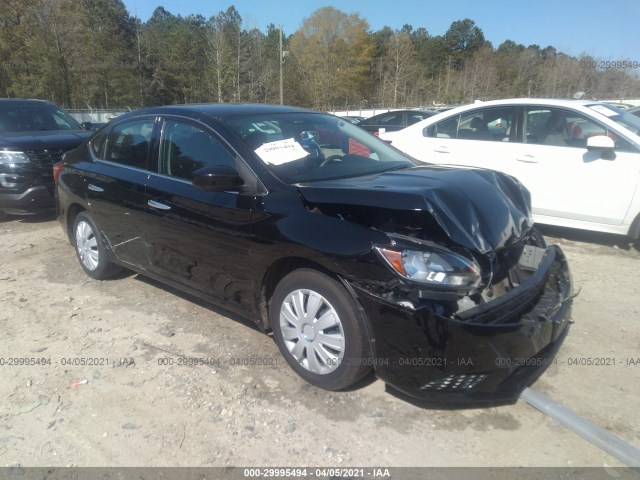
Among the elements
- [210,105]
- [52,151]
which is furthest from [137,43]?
[210,105]

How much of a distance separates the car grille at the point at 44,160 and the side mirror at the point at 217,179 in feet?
16.1

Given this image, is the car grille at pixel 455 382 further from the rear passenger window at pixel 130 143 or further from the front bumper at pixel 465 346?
the rear passenger window at pixel 130 143

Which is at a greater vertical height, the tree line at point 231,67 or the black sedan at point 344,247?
the tree line at point 231,67

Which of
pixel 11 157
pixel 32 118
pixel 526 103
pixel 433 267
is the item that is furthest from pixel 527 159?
pixel 32 118

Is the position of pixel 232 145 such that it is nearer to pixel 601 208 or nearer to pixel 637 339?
pixel 637 339

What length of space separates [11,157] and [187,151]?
4518 mm

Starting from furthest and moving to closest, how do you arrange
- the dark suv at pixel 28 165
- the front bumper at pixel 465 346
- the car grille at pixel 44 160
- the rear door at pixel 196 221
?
the car grille at pixel 44 160
the dark suv at pixel 28 165
the rear door at pixel 196 221
the front bumper at pixel 465 346

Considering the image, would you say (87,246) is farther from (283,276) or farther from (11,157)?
(11,157)

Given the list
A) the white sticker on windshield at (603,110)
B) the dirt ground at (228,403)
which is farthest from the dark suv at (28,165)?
the white sticker on windshield at (603,110)

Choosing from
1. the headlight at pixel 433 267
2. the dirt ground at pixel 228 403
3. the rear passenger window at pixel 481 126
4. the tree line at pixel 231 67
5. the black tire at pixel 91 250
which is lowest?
the dirt ground at pixel 228 403

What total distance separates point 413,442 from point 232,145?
2110 mm

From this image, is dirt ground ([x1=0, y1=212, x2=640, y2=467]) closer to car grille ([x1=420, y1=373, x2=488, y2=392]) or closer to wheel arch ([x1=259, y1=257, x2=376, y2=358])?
car grille ([x1=420, y1=373, x2=488, y2=392])

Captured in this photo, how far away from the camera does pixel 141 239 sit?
3947 mm

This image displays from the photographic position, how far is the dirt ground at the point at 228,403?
246cm
